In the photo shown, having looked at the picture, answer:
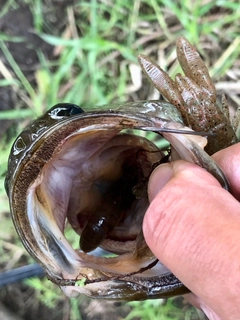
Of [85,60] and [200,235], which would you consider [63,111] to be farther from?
[85,60]

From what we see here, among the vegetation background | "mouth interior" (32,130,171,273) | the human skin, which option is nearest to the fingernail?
the human skin

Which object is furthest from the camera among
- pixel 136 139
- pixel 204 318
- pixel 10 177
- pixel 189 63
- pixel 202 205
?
pixel 204 318

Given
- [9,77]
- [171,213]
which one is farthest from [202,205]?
[9,77]

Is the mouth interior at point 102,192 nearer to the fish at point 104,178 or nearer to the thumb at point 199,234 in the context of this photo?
the fish at point 104,178

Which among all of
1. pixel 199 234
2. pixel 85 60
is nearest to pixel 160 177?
pixel 199 234

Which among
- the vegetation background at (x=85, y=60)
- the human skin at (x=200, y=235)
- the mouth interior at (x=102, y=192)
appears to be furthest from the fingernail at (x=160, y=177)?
the vegetation background at (x=85, y=60)

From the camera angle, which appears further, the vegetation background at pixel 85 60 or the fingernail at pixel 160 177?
the vegetation background at pixel 85 60

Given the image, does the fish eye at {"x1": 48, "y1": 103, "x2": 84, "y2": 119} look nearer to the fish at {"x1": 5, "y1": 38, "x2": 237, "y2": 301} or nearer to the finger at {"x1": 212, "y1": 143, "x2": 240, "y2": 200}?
the fish at {"x1": 5, "y1": 38, "x2": 237, "y2": 301}

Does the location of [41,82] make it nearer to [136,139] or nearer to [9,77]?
[9,77]
